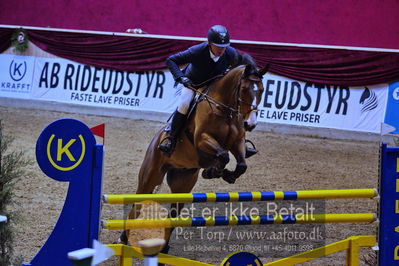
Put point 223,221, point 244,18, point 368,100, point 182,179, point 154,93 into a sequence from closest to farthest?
point 223,221 < point 182,179 < point 368,100 < point 154,93 < point 244,18

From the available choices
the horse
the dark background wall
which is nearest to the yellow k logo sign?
the horse

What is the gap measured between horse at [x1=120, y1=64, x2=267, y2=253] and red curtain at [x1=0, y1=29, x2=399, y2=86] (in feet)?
21.9

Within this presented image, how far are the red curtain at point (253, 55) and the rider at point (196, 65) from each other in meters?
6.54

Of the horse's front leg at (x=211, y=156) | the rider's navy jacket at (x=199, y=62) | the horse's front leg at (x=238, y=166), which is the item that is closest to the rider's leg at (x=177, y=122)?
the rider's navy jacket at (x=199, y=62)

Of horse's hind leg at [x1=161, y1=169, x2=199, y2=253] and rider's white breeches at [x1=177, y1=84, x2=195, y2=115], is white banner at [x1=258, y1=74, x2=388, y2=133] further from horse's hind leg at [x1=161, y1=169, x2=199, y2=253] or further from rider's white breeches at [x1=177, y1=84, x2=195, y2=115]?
rider's white breeches at [x1=177, y1=84, x2=195, y2=115]

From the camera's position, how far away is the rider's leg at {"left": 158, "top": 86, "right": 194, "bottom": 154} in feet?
19.3

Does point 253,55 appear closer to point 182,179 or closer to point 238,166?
point 182,179

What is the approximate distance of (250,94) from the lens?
540 cm

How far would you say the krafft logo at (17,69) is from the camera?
14.7m

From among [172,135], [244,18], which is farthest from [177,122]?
[244,18]

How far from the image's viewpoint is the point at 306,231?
6793 mm

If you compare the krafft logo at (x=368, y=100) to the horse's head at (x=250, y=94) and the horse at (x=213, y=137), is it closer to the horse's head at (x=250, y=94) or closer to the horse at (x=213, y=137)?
the horse at (x=213, y=137)

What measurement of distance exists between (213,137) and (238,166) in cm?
44

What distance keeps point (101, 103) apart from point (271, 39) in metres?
5.10
